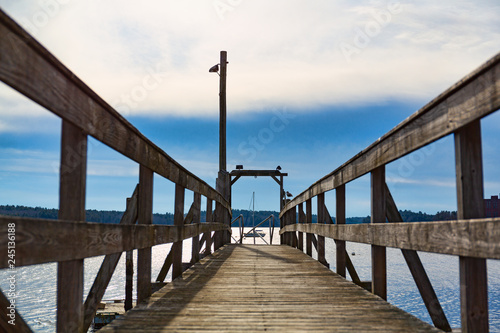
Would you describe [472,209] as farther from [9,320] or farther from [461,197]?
[9,320]

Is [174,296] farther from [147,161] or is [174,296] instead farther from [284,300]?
[147,161]

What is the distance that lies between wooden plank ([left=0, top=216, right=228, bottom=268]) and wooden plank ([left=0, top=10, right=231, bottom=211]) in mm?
529

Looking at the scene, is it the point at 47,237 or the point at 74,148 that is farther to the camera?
the point at 74,148

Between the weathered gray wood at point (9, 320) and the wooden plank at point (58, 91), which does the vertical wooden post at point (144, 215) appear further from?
the weathered gray wood at point (9, 320)

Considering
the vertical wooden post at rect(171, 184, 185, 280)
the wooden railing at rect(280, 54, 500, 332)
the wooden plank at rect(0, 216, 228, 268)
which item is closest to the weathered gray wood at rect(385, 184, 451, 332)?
the wooden railing at rect(280, 54, 500, 332)

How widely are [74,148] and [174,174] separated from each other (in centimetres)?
232

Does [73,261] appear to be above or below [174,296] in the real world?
above

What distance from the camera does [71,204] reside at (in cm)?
250

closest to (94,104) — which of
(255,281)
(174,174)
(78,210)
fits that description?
(78,210)

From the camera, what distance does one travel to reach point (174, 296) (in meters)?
4.28

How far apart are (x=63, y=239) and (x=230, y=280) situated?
11.2ft

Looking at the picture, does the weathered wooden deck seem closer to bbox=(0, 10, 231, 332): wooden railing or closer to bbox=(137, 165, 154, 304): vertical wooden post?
bbox=(137, 165, 154, 304): vertical wooden post

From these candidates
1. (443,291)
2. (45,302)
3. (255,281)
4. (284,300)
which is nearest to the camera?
(284,300)

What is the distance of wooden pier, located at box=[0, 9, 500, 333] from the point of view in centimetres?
A: 208
